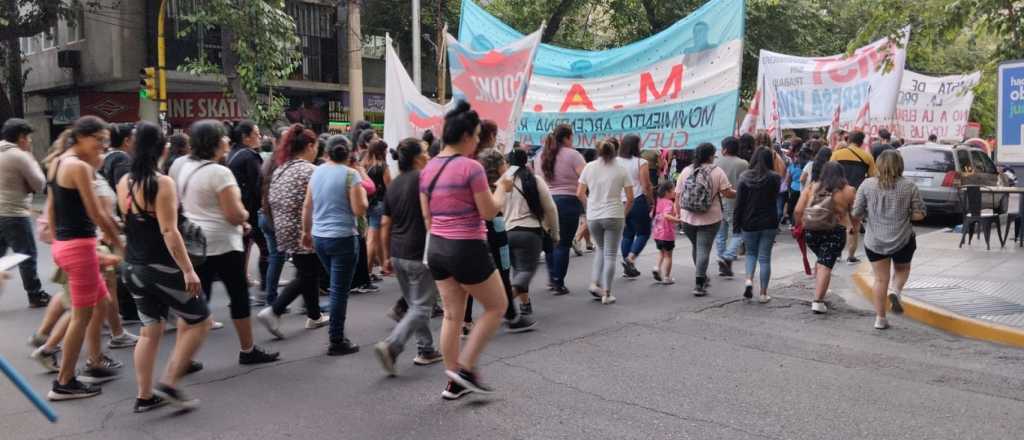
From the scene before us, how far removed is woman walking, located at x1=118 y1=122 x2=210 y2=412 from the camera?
4754mm

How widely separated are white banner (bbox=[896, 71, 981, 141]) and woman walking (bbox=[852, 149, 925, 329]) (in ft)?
43.5

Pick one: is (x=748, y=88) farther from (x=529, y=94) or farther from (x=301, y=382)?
(x=301, y=382)

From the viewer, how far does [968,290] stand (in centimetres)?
859

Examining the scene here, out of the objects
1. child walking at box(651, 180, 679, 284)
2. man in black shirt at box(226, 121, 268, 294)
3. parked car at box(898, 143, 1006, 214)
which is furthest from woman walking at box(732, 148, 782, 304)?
parked car at box(898, 143, 1006, 214)

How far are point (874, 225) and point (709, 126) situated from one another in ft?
7.45

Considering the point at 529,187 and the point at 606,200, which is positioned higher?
the point at 529,187

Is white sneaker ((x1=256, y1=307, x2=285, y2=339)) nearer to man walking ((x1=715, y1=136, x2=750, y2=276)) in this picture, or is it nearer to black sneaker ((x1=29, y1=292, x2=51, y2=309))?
black sneaker ((x1=29, y1=292, x2=51, y2=309))

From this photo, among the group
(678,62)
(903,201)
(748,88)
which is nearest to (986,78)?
(678,62)

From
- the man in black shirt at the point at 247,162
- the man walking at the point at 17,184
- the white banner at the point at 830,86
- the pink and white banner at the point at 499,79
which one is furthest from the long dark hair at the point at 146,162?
the white banner at the point at 830,86

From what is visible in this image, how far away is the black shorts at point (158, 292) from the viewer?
4.81m

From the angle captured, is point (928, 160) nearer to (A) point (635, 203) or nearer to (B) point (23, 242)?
(A) point (635, 203)

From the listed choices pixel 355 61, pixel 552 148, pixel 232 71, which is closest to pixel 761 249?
pixel 552 148

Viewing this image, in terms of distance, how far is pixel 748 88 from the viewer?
27.7 metres

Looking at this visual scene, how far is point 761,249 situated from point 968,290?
225 cm
